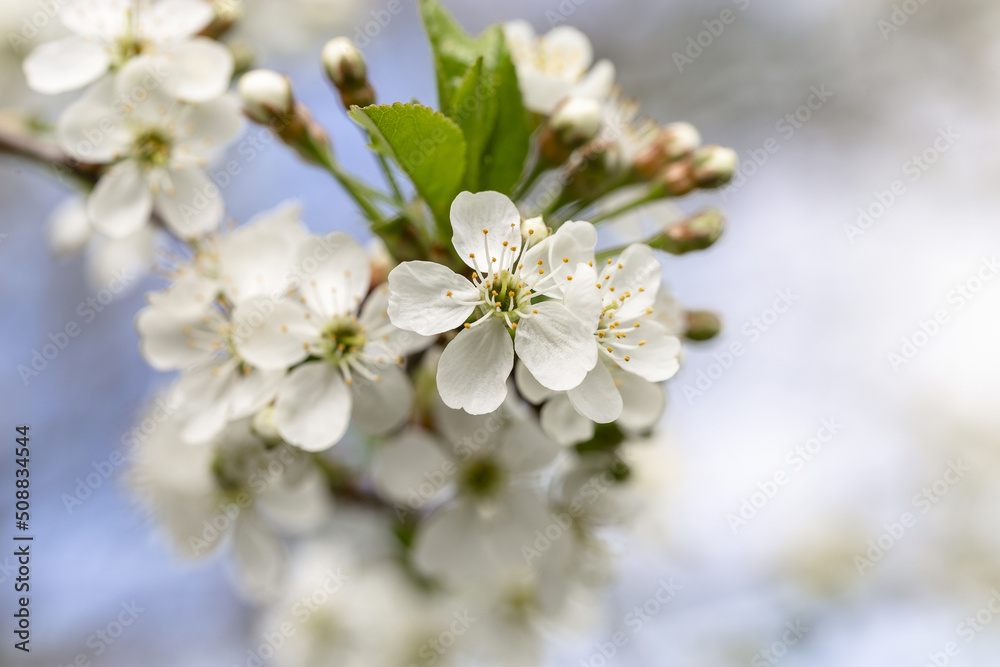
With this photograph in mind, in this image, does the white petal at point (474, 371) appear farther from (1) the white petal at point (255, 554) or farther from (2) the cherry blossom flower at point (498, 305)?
(1) the white petal at point (255, 554)

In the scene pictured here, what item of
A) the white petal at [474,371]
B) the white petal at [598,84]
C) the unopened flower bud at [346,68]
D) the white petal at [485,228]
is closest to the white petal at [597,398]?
the white petal at [474,371]

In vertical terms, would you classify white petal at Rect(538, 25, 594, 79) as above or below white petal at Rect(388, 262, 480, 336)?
above

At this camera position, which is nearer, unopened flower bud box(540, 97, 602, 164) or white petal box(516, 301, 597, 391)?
white petal box(516, 301, 597, 391)

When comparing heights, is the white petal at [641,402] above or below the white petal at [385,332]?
above

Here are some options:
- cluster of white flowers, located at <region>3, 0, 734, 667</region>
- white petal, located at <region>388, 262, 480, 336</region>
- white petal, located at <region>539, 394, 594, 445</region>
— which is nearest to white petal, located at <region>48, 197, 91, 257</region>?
cluster of white flowers, located at <region>3, 0, 734, 667</region>

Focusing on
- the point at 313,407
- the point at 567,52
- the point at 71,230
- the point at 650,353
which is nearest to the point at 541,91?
the point at 567,52

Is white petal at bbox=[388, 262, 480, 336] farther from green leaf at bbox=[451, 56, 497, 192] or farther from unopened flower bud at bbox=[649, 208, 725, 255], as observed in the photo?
unopened flower bud at bbox=[649, 208, 725, 255]
